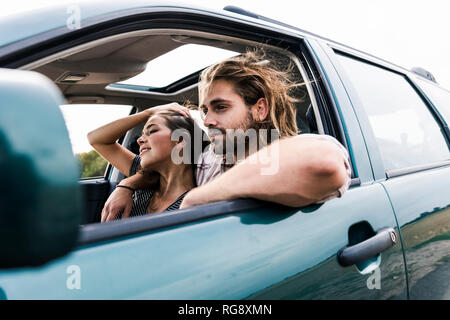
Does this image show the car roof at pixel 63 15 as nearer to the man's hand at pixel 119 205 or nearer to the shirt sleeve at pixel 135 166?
the man's hand at pixel 119 205

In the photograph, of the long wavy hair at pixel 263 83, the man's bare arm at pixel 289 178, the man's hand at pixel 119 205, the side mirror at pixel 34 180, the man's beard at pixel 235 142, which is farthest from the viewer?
the man's hand at pixel 119 205

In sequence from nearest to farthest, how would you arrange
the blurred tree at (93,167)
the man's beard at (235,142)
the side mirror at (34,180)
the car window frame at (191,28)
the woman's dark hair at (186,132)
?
the side mirror at (34,180) < the car window frame at (191,28) < the man's beard at (235,142) < the woman's dark hair at (186,132) < the blurred tree at (93,167)

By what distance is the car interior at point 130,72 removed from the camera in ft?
5.57

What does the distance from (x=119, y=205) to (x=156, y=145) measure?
43 cm

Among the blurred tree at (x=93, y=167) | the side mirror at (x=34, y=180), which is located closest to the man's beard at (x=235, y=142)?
the side mirror at (x=34, y=180)

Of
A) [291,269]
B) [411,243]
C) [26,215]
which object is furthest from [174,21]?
[411,243]

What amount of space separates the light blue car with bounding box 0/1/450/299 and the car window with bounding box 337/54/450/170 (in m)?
0.01

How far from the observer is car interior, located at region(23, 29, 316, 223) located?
1696 millimetres

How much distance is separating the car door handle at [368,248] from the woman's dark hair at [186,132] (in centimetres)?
131

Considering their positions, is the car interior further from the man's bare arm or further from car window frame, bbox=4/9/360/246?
the man's bare arm

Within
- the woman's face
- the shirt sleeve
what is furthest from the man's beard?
the shirt sleeve
